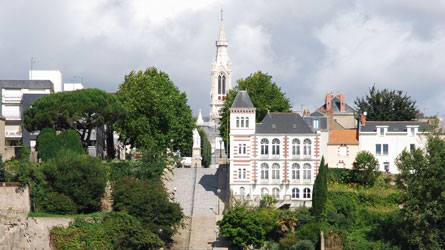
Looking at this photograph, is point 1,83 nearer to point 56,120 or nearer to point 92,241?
point 56,120

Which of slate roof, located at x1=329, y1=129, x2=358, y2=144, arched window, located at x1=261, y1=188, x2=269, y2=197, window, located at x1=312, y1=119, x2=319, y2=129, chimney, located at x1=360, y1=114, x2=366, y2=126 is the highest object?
chimney, located at x1=360, y1=114, x2=366, y2=126

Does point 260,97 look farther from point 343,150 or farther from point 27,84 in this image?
point 27,84

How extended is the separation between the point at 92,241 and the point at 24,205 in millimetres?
6531

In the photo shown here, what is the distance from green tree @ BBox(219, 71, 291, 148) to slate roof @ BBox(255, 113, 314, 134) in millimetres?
17354

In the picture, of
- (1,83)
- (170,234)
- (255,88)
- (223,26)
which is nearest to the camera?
(170,234)

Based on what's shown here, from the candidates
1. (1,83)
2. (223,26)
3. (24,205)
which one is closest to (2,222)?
(24,205)

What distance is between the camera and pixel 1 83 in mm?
102438

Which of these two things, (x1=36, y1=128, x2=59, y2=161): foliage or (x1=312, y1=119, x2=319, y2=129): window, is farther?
(x1=312, y1=119, x2=319, y2=129): window

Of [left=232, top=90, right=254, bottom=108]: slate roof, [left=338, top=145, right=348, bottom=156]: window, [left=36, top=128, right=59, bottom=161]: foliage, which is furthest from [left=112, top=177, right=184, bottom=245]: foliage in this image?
[left=338, top=145, right=348, bottom=156]: window

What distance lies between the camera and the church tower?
17738 cm

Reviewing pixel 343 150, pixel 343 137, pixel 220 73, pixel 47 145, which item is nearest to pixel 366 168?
pixel 343 150

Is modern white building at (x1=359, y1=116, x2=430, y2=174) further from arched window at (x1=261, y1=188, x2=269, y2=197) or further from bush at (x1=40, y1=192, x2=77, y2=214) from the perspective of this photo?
bush at (x1=40, y1=192, x2=77, y2=214)

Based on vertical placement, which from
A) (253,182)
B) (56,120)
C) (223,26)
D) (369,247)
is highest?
(223,26)

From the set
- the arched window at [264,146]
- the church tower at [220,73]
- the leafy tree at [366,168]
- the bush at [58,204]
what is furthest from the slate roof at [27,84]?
the church tower at [220,73]
